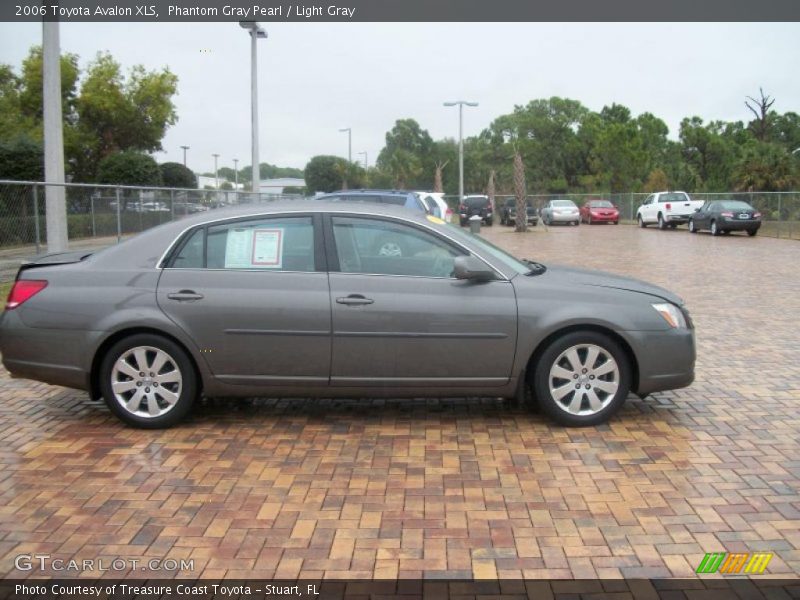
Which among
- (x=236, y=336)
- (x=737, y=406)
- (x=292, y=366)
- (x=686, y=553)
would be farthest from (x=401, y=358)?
→ (x=737, y=406)

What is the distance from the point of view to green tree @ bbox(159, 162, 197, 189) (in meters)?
39.2

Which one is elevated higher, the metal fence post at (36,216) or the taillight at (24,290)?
the metal fence post at (36,216)

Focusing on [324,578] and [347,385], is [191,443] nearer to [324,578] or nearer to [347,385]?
[347,385]

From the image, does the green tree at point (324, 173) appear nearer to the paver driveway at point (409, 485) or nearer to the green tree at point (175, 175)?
the green tree at point (175, 175)

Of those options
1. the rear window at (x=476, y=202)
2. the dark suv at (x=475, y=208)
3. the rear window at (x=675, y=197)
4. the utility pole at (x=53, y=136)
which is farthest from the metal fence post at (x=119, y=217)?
the rear window at (x=675, y=197)

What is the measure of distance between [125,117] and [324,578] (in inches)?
1727

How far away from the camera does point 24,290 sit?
219 inches

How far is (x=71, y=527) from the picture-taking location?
3.95 meters

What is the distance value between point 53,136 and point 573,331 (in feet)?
27.7

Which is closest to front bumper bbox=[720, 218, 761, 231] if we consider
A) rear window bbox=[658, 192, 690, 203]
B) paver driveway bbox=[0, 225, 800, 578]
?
rear window bbox=[658, 192, 690, 203]

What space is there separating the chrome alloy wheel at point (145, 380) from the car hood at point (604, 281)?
281cm

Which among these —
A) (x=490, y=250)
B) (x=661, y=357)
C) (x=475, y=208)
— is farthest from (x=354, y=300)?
(x=475, y=208)

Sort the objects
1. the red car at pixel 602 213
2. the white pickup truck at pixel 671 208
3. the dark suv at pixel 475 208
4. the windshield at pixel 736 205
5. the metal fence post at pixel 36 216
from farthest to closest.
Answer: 1. the red car at pixel 602 213
2. the dark suv at pixel 475 208
3. the white pickup truck at pixel 671 208
4. the windshield at pixel 736 205
5. the metal fence post at pixel 36 216

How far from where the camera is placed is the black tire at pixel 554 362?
5430mm
